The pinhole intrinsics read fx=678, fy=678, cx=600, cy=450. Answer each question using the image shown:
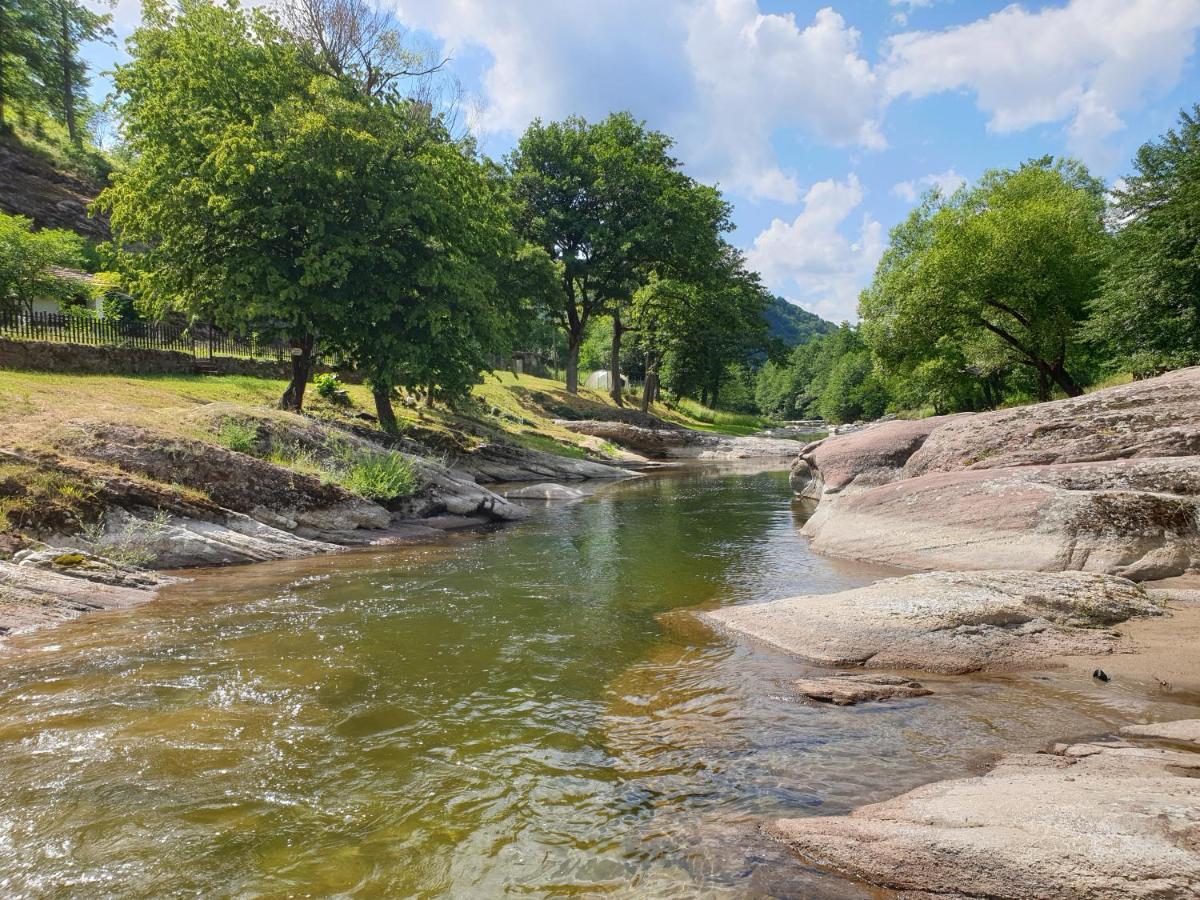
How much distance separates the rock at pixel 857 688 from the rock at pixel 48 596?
9240 mm

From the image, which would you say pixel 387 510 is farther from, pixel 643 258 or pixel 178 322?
pixel 643 258

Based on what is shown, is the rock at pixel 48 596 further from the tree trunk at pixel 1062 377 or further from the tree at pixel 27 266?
the tree trunk at pixel 1062 377

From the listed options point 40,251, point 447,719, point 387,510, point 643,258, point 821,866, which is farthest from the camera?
point 643,258

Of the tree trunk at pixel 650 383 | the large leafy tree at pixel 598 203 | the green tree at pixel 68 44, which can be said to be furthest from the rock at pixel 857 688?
the green tree at pixel 68 44

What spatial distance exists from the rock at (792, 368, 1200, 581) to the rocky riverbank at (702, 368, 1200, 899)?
0.03 meters

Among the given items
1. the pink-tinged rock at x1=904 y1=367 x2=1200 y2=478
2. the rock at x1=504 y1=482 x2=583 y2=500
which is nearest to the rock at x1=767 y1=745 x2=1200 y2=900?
the pink-tinged rock at x1=904 y1=367 x2=1200 y2=478

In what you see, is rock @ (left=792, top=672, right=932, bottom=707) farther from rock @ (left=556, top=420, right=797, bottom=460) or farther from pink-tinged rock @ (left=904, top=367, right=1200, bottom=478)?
rock @ (left=556, top=420, right=797, bottom=460)

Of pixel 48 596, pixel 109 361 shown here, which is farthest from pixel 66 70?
pixel 48 596

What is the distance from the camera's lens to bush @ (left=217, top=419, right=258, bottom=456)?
50.8 feet

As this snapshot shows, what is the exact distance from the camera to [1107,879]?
351 centimetres

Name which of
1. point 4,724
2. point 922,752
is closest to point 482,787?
point 922,752

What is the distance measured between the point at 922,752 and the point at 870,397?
89.7 meters

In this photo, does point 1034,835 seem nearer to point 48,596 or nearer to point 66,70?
point 48,596

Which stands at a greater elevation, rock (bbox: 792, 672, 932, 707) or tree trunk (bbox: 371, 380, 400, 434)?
tree trunk (bbox: 371, 380, 400, 434)
